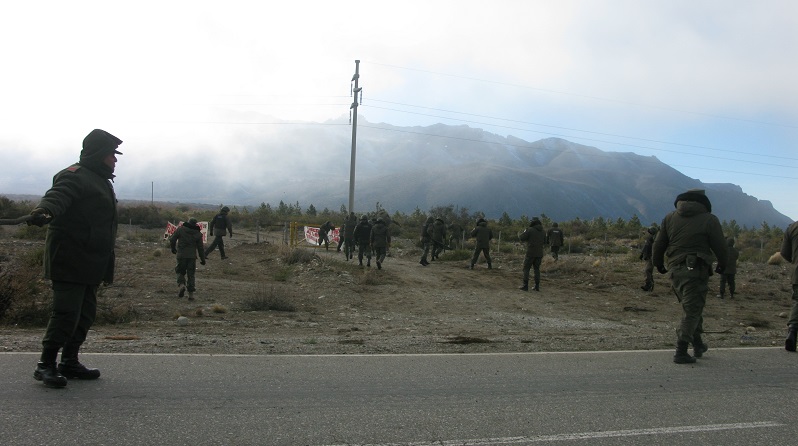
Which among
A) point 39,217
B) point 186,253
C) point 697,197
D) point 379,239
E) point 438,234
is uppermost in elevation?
point 697,197

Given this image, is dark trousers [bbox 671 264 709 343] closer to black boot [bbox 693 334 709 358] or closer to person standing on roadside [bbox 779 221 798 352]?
black boot [bbox 693 334 709 358]

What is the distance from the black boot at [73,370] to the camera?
A: 16.9 feet

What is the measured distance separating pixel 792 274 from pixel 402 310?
7.38 metres

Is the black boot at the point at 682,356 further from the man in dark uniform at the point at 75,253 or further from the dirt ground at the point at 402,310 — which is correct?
the man in dark uniform at the point at 75,253

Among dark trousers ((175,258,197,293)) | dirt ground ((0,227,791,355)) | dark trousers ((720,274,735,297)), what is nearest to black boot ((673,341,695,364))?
dirt ground ((0,227,791,355))

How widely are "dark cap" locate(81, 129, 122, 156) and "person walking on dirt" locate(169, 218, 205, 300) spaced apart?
8.13 metres

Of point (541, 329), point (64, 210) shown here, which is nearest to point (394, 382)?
point (64, 210)

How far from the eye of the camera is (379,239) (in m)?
19.2

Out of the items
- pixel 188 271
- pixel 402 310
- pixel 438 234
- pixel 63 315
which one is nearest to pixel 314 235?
pixel 438 234

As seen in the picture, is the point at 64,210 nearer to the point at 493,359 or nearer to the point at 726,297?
the point at 493,359

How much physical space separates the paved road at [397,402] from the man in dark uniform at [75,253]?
27 cm

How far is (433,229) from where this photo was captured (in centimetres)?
2369

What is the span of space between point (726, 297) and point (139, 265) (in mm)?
17768

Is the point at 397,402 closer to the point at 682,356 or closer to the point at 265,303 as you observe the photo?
the point at 682,356
